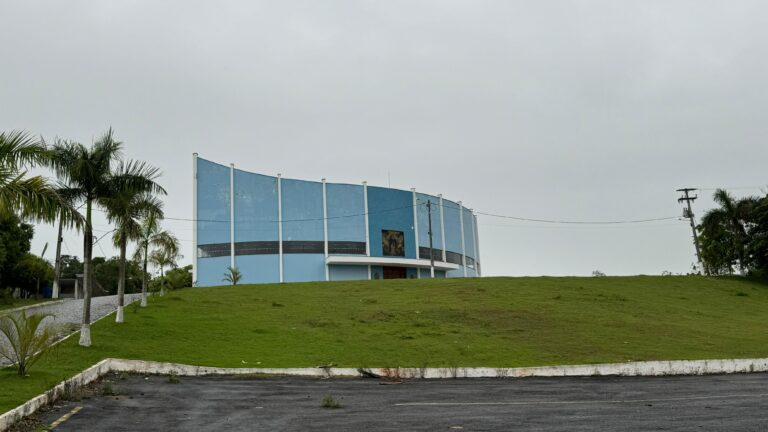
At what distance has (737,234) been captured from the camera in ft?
190

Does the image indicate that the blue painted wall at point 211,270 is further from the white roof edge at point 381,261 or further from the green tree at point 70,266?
the green tree at point 70,266

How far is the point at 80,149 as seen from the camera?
2309cm

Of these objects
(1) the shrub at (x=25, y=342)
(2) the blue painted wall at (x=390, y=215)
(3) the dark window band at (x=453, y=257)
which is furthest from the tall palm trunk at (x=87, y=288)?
(3) the dark window band at (x=453, y=257)

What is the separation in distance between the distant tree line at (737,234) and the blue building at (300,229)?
26531 mm

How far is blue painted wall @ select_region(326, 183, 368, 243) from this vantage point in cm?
7038

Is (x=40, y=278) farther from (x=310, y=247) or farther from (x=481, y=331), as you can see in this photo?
(x=481, y=331)

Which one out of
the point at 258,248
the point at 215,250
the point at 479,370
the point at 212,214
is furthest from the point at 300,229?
the point at 479,370

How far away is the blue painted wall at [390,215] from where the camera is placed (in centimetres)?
7275

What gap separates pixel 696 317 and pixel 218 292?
2865 cm

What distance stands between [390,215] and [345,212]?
6.05m

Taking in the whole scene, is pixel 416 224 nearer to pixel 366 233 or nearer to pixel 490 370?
pixel 366 233

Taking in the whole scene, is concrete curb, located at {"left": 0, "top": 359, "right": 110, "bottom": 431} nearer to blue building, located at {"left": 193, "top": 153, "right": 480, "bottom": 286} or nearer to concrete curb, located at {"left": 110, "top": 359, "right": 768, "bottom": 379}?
concrete curb, located at {"left": 110, "top": 359, "right": 768, "bottom": 379}

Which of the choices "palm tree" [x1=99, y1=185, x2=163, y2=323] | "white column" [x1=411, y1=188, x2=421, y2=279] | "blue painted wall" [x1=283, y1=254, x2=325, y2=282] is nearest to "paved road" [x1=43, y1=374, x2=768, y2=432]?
"palm tree" [x1=99, y1=185, x2=163, y2=323]

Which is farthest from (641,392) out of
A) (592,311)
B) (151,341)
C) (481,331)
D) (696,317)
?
(696,317)
